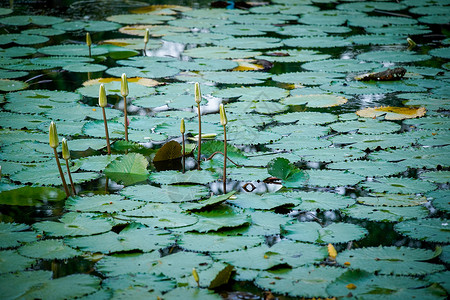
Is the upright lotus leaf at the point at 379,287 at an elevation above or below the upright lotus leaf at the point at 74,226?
above

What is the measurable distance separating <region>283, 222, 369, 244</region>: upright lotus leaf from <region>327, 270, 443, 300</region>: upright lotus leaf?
29cm

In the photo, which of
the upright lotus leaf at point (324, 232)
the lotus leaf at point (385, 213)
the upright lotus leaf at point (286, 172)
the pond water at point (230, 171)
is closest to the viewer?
the pond water at point (230, 171)

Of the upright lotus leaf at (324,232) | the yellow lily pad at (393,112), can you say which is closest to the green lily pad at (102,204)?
the upright lotus leaf at (324,232)

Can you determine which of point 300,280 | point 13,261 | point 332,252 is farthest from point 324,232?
point 13,261

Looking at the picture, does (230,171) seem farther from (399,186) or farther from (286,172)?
(399,186)

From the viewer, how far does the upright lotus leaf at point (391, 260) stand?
2027 millimetres

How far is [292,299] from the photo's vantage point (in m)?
1.91

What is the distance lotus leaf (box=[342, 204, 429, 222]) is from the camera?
2436mm

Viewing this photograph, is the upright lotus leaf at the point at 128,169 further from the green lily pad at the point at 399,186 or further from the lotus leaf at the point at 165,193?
the green lily pad at the point at 399,186

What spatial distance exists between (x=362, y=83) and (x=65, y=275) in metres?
3.07

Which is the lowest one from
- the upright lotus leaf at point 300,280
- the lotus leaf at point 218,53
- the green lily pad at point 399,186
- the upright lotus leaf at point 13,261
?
the upright lotus leaf at point 13,261

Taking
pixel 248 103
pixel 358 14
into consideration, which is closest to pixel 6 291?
pixel 248 103

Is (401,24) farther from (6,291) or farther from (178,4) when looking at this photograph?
(6,291)

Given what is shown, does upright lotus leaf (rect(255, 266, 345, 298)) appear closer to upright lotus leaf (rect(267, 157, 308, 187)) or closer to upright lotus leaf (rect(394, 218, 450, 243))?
upright lotus leaf (rect(394, 218, 450, 243))
